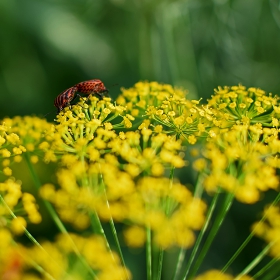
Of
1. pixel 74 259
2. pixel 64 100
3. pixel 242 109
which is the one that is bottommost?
pixel 74 259

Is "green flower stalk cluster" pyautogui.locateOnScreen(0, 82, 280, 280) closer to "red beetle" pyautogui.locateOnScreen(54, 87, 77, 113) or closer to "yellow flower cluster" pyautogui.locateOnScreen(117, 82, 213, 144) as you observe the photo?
"yellow flower cluster" pyautogui.locateOnScreen(117, 82, 213, 144)

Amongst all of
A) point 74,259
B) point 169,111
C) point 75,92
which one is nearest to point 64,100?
point 75,92


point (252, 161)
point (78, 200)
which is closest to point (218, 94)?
point (252, 161)

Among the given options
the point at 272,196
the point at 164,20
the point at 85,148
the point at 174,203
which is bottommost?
the point at 272,196

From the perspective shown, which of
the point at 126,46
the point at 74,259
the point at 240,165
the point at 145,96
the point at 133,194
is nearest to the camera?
the point at 74,259

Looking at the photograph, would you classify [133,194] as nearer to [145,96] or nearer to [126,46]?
[145,96]

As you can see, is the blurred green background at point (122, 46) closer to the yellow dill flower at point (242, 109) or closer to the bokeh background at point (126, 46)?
the bokeh background at point (126, 46)

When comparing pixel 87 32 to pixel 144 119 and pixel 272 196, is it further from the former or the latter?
pixel 144 119
